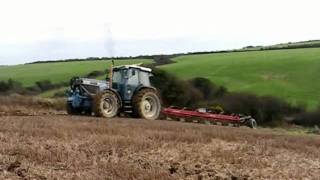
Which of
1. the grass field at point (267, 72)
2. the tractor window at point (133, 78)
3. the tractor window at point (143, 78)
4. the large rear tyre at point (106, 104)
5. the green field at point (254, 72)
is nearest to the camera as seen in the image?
the large rear tyre at point (106, 104)

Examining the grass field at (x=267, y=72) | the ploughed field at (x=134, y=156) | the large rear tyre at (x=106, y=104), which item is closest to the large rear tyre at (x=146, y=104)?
the large rear tyre at (x=106, y=104)

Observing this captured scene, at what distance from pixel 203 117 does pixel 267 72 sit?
3719cm

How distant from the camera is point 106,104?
26.4m

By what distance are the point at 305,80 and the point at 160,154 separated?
52316mm

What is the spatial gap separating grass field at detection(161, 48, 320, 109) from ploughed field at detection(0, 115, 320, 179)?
121 feet

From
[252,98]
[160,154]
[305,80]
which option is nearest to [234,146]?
[160,154]

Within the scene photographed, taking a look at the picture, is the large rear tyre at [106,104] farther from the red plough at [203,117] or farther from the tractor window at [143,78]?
the red plough at [203,117]

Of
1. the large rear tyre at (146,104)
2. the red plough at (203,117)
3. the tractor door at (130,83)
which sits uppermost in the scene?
the tractor door at (130,83)

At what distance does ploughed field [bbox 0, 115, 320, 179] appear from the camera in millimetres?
11438

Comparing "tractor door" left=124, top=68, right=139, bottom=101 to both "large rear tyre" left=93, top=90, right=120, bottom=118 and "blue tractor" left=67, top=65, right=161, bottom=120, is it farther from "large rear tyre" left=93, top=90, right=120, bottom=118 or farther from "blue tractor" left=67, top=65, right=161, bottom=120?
"large rear tyre" left=93, top=90, right=120, bottom=118

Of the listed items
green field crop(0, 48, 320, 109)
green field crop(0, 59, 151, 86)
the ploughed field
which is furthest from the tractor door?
green field crop(0, 59, 151, 86)

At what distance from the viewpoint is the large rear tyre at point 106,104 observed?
84.3 feet

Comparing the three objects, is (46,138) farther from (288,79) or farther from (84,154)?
(288,79)

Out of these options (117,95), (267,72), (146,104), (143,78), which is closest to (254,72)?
(267,72)
